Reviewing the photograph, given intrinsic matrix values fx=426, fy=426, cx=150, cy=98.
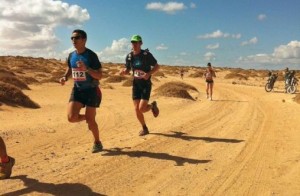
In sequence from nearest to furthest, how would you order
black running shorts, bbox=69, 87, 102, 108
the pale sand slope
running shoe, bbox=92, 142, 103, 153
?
the pale sand slope < black running shorts, bbox=69, 87, 102, 108 < running shoe, bbox=92, 142, 103, 153

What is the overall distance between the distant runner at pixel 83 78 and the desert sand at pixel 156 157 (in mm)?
833

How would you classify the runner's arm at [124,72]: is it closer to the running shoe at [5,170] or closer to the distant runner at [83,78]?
the distant runner at [83,78]

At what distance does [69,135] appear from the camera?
9867 millimetres

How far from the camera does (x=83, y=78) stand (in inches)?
301

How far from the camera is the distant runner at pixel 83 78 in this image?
749cm

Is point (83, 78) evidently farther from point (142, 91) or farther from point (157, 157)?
point (142, 91)

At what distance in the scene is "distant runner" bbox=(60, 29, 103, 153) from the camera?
7.49 metres

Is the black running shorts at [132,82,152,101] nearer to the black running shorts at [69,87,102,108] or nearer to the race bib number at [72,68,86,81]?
the black running shorts at [69,87,102,108]

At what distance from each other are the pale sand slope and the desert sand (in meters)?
Answer: 0.01

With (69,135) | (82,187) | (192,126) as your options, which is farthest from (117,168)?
(192,126)

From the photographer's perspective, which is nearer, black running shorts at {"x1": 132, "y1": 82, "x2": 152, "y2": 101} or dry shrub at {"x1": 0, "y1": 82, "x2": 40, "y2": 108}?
black running shorts at {"x1": 132, "y1": 82, "x2": 152, "y2": 101}

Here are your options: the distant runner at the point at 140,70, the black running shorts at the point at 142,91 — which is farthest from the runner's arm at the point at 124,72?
the black running shorts at the point at 142,91

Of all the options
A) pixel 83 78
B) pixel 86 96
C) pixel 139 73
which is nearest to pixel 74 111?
pixel 86 96

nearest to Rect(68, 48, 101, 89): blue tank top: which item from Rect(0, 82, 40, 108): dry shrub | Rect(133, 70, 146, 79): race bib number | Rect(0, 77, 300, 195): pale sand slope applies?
Rect(0, 77, 300, 195): pale sand slope
